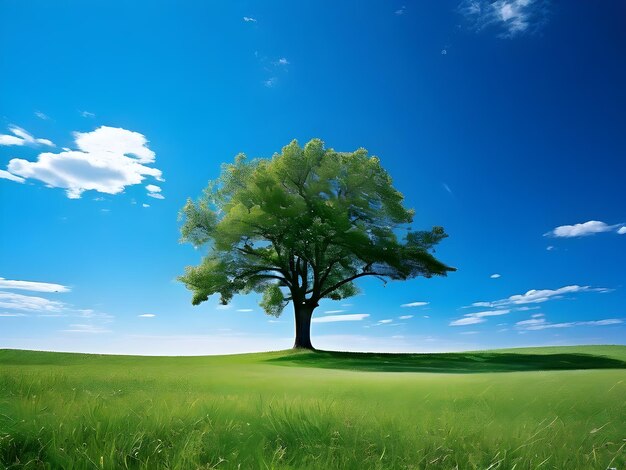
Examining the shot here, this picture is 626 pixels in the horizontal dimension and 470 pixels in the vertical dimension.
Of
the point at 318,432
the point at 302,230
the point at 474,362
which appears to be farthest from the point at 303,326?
the point at 318,432

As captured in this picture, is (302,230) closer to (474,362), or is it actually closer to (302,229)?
(302,229)

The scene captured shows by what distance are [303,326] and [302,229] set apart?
6191 millimetres

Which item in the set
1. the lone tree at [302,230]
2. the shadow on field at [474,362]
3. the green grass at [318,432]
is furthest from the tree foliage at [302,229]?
the green grass at [318,432]

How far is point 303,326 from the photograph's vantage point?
3023 cm

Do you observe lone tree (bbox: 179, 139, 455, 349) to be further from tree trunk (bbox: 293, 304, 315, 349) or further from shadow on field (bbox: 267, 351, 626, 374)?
shadow on field (bbox: 267, 351, 626, 374)

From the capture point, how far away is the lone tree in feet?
94.5

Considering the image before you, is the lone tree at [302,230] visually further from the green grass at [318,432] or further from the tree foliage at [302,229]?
the green grass at [318,432]

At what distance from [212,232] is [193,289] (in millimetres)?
4339

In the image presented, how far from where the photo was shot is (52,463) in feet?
12.7

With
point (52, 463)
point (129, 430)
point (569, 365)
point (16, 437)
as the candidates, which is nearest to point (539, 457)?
point (129, 430)

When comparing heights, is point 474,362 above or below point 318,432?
above

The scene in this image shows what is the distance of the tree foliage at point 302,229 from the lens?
2869 cm

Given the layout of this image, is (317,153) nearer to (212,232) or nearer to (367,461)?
(212,232)

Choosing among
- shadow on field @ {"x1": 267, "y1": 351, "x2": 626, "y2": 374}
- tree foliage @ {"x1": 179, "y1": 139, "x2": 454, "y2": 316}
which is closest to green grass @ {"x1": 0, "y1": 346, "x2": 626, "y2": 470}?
shadow on field @ {"x1": 267, "y1": 351, "x2": 626, "y2": 374}
